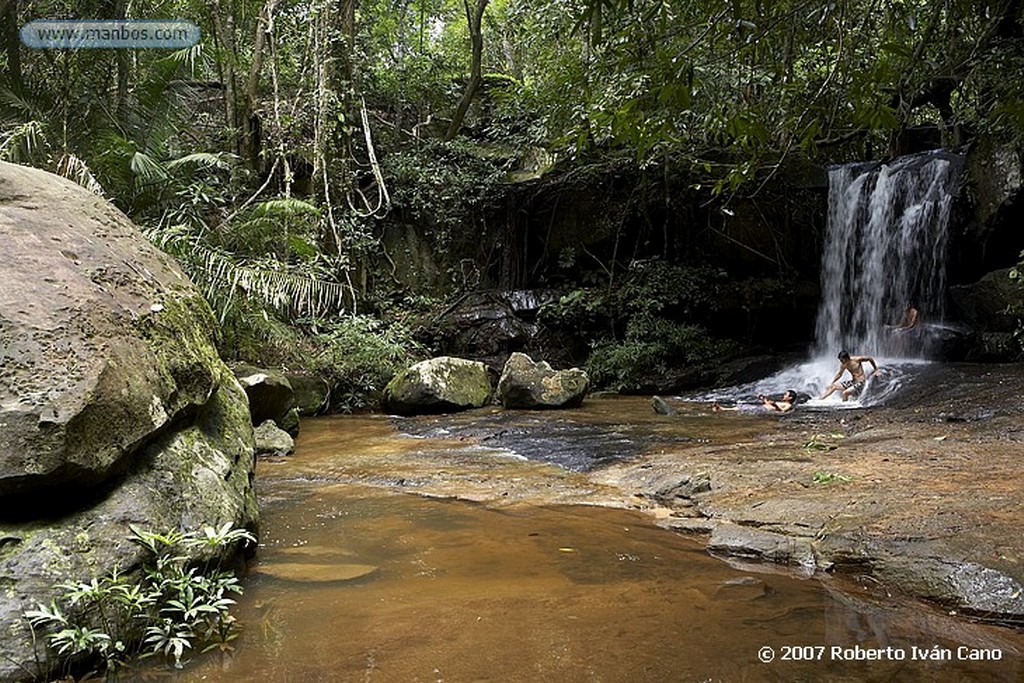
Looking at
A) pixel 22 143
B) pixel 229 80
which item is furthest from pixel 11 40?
pixel 229 80

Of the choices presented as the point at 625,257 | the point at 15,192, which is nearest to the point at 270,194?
the point at 625,257

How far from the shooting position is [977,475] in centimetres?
458

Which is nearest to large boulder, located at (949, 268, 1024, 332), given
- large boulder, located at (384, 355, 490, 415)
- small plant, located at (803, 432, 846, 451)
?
small plant, located at (803, 432, 846, 451)

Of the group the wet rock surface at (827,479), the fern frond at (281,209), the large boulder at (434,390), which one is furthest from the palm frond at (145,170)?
the wet rock surface at (827,479)

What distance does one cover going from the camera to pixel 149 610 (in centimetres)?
264

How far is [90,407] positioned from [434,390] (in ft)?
25.9

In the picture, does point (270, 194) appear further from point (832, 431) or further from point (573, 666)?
point (573, 666)

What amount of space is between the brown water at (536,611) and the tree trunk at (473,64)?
13.4 metres

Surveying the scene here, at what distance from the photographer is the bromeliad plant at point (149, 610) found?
242 centimetres

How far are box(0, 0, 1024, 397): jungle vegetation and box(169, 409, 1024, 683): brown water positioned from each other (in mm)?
1876

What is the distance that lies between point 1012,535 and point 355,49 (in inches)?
589

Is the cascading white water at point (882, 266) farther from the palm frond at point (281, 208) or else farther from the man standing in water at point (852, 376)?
the palm frond at point (281, 208)

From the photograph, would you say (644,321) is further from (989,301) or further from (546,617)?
(546,617)

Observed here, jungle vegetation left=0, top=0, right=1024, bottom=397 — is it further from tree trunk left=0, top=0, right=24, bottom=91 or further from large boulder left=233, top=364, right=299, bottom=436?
large boulder left=233, top=364, right=299, bottom=436
